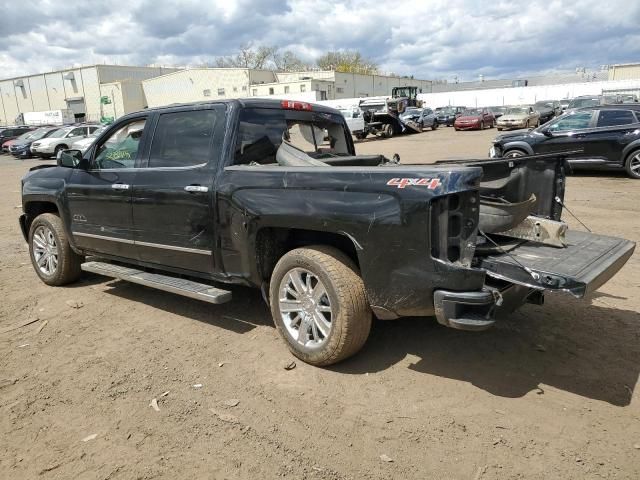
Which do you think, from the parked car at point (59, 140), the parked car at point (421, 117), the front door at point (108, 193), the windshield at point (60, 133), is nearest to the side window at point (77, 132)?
the parked car at point (59, 140)

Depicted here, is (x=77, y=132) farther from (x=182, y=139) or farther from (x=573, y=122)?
(x=182, y=139)

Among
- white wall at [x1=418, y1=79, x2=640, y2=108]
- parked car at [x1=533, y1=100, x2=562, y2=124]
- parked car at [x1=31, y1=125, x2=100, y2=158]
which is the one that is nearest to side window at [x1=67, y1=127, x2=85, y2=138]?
parked car at [x1=31, y1=125, x2=100, y2=158]

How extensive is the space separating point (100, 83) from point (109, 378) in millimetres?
73466

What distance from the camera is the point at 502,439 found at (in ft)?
9.32

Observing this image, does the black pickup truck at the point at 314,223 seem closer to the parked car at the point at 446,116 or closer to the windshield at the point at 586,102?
the windshield at the point at 586,102

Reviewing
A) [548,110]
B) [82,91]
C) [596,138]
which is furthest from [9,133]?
[82,91]

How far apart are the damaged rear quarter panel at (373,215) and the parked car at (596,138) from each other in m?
10.5

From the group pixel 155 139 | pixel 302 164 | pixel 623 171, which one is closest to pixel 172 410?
pixel 302 164

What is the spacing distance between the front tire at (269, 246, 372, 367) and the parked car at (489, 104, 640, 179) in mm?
10458

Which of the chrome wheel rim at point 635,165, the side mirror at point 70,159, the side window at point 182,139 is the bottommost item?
the chrome wheel rim at point 635,165

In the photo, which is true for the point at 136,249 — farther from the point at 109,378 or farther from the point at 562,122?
the point at 562,122

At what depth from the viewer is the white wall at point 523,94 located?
50037mm

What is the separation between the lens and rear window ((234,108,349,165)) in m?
4.20

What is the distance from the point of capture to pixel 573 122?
41.8ft
